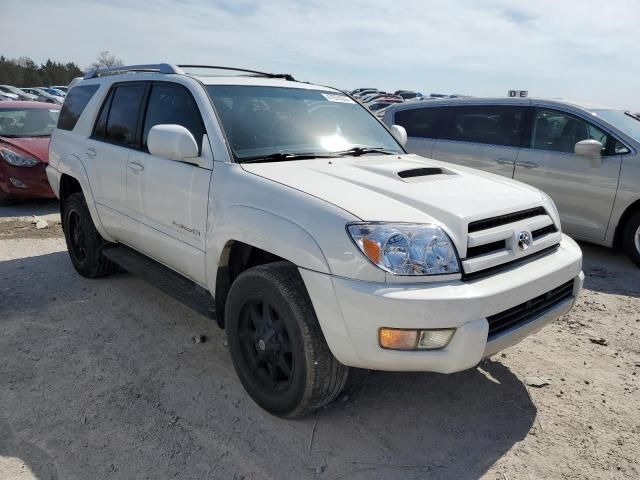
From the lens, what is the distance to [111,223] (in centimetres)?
422

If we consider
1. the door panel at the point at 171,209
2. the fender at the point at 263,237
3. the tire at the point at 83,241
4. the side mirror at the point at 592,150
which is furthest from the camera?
the side mirror at the point at 592,150

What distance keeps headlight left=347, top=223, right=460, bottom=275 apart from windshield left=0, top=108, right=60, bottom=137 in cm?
768

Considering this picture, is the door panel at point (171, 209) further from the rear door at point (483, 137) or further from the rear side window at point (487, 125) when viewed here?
the rear side window at point (487, 125)

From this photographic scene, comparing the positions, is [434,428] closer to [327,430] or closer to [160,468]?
[327,430]

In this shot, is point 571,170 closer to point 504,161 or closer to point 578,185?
point 578,185

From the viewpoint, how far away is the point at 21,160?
25.0 ft

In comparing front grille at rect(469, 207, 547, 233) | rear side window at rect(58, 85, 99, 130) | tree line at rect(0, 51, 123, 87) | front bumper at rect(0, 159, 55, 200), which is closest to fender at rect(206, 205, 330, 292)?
front grille at rect(469, 207, 547, 233)

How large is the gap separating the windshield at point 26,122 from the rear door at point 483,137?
6.13m

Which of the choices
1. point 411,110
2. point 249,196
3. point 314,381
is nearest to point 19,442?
point 314,381

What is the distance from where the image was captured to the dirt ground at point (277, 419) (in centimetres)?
246

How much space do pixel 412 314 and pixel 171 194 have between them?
1.88 m

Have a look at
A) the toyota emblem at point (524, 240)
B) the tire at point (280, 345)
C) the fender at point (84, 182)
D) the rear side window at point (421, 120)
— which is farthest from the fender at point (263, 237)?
the rear side window at point (421, 120)

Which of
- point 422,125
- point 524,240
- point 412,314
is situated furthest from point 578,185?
point 412,314

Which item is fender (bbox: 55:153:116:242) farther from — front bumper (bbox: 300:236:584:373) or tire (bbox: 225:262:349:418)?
front bumper (bbox: 300:236:584:373)
